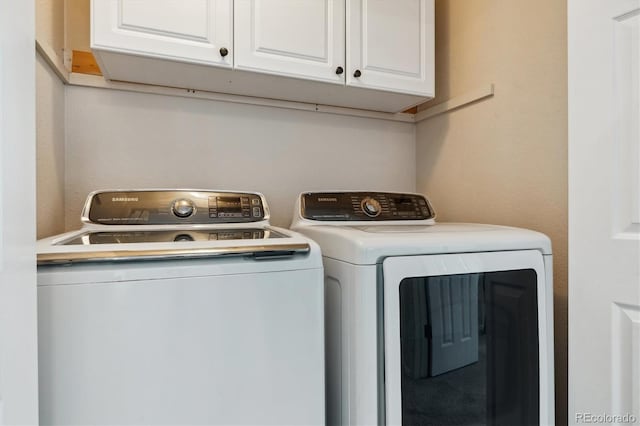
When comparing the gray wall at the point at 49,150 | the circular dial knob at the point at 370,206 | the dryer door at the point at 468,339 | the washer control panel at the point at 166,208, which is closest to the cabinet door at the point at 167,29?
the gray wall at the point at 49,150

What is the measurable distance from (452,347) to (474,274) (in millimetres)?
217

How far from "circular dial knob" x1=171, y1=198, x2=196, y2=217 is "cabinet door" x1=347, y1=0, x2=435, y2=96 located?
2.64ft

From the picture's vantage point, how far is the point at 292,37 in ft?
4.80

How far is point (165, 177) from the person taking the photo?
1.64 meters

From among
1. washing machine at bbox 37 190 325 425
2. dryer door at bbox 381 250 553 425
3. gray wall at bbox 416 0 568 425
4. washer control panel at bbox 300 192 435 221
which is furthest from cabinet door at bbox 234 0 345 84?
dryer door at bbox 381 250 553 425

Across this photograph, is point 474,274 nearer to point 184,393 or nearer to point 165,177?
point 184,393

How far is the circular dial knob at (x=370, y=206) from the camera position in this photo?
1.58m

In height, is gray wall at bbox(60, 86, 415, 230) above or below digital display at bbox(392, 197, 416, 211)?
above

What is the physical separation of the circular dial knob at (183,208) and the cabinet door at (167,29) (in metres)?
0.51

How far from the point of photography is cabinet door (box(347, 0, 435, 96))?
1552 mm

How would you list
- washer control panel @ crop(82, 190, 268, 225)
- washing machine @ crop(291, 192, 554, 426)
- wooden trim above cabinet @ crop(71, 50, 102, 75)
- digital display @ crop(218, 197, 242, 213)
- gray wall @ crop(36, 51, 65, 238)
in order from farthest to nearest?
wooden trim above cabinet @ crop(71, 50, 102, 75), digital display @ crop(218, 197, 242, 213), washer control panel @ crop(82, 190, 268, 225), gray wall @ crop(36, 51, 65, 238), washing machine @ crop(291, 192, 554, 426)

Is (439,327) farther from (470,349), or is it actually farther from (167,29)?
(167,29)

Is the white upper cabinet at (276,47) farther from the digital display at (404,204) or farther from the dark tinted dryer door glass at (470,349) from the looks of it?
the dark tinted dryer door glass at (470,349)

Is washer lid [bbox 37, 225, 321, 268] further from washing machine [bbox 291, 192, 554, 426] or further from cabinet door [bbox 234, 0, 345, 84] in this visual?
cabinet door [bbox 234, 0, 345, 84]
